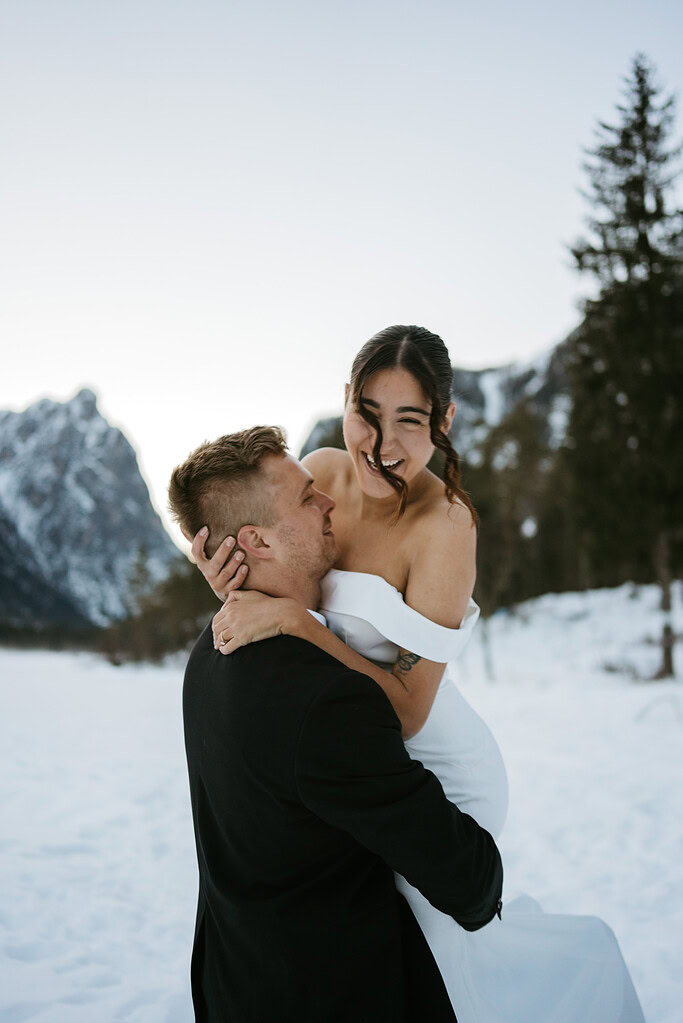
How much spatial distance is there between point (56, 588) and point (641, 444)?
23306 millimetres

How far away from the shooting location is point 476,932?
2.23 m

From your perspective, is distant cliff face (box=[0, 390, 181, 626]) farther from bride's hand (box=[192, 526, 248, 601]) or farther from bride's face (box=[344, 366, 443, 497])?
bride's hand (box=[192, 526, 248, 601])

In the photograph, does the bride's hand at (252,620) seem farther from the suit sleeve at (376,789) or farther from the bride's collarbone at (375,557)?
the bride's collarbone at (375,557)

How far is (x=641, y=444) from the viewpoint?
12844mm

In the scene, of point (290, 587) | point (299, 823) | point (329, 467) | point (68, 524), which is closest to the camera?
point (299, 823)

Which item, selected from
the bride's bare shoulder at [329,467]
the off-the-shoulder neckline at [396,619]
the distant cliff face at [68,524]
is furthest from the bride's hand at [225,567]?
the distant cliff face at [68,524]

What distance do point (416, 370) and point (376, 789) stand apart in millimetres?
1292

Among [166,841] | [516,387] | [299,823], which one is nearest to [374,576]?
[299,823]

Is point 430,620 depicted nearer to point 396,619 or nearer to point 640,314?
point 396,619

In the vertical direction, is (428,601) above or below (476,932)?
above

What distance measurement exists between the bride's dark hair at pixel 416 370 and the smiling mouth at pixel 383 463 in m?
0.01

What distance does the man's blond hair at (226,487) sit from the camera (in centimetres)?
179

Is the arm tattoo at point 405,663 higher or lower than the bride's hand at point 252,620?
lower

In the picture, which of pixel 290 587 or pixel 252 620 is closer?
pixel 252 620
